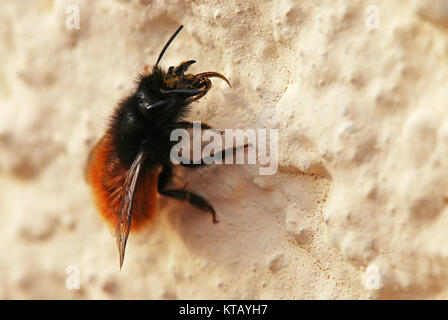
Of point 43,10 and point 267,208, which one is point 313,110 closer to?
point 267,208

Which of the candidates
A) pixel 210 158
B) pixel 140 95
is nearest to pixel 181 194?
pixel 210 158

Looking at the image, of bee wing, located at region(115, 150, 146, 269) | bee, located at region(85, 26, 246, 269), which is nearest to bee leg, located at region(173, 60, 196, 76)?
bee, located at region(85, 26, 246, 269)

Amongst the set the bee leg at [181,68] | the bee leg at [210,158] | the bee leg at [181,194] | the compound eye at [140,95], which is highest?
the bee leg at [181,68]

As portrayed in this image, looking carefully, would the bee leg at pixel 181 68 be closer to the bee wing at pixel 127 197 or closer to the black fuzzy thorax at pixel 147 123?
the black fuzzy thorax at pixel 147 123

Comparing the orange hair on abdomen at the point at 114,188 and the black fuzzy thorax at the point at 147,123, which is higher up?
the black fuzzy thorax at the point at 147,123

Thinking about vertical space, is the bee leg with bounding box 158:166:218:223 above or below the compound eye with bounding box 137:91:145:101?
below

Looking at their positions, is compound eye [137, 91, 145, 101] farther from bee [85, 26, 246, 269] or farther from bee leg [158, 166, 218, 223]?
bee leg [158, 166, 218, 223]

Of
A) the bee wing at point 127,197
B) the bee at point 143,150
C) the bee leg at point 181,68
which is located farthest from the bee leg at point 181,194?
the bee leg at point 181,68
